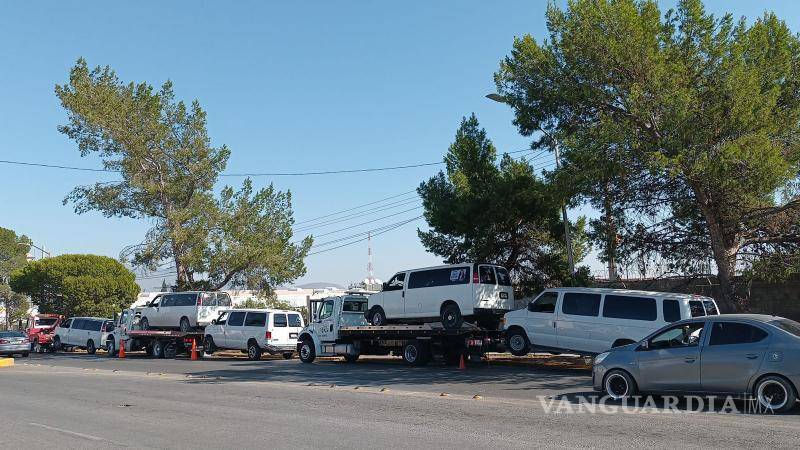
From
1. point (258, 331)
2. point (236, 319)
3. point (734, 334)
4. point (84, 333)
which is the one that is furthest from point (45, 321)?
point (734, 334)

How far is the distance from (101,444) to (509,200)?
16.6m

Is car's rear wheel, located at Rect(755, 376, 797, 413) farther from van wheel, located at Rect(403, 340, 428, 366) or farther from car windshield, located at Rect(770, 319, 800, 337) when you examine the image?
van wheel, located at Rect(403, 340, 428, 366)

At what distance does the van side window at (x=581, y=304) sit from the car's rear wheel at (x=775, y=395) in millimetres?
6741

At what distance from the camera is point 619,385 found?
12500 millimetres

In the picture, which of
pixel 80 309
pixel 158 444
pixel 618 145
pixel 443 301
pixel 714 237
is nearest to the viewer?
pixel 158 444

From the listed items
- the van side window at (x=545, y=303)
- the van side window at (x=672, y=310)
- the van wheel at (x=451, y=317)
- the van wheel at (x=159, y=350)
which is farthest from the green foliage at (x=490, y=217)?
the van wheel at (x=159, y=350)

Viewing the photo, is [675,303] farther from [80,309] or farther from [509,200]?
[80,309]

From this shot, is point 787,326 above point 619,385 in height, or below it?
above

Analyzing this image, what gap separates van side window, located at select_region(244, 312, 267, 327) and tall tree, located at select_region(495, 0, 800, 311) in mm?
12629

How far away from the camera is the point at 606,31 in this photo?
1842cm

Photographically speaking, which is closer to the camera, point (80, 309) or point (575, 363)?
point (575, 363)

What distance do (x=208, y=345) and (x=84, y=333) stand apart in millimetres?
11847

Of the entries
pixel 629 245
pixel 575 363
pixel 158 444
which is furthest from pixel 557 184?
pixel 158 444

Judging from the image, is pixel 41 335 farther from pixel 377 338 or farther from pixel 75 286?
pixel 377 338
